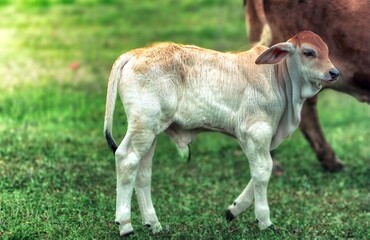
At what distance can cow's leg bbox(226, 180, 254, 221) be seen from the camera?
6250mm

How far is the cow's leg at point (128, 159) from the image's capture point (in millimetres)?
5711

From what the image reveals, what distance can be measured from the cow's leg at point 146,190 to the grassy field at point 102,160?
90 millimetres

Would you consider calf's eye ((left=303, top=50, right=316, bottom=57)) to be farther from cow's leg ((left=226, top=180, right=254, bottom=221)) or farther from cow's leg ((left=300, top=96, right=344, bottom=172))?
cow's leg ((left=300, top=96, right=344, bottom=172))

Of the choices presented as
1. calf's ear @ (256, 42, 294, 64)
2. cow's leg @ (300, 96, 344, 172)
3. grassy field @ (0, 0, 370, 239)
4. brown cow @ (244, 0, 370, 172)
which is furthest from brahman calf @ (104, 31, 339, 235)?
cow's leg @ (300, 96, 344, 172)

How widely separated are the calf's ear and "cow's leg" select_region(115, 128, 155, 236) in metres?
0.98

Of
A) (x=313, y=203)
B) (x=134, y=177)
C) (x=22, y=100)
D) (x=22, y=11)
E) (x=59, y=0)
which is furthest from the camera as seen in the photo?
(x=59, y=0)

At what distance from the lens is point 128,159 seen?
5719 mm

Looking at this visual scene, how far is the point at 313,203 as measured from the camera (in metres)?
7.54

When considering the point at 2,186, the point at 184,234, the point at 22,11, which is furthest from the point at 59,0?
the point at 184,234

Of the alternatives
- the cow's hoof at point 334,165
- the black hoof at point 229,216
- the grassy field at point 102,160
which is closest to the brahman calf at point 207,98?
the black hoof at point 229,216

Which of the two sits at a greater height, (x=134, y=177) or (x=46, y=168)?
(x=134, y=177)

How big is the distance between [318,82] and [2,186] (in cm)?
283

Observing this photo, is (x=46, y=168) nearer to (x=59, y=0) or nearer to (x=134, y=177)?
(x=134, y=177)

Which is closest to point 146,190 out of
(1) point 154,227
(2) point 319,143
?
(1) point 154,227
